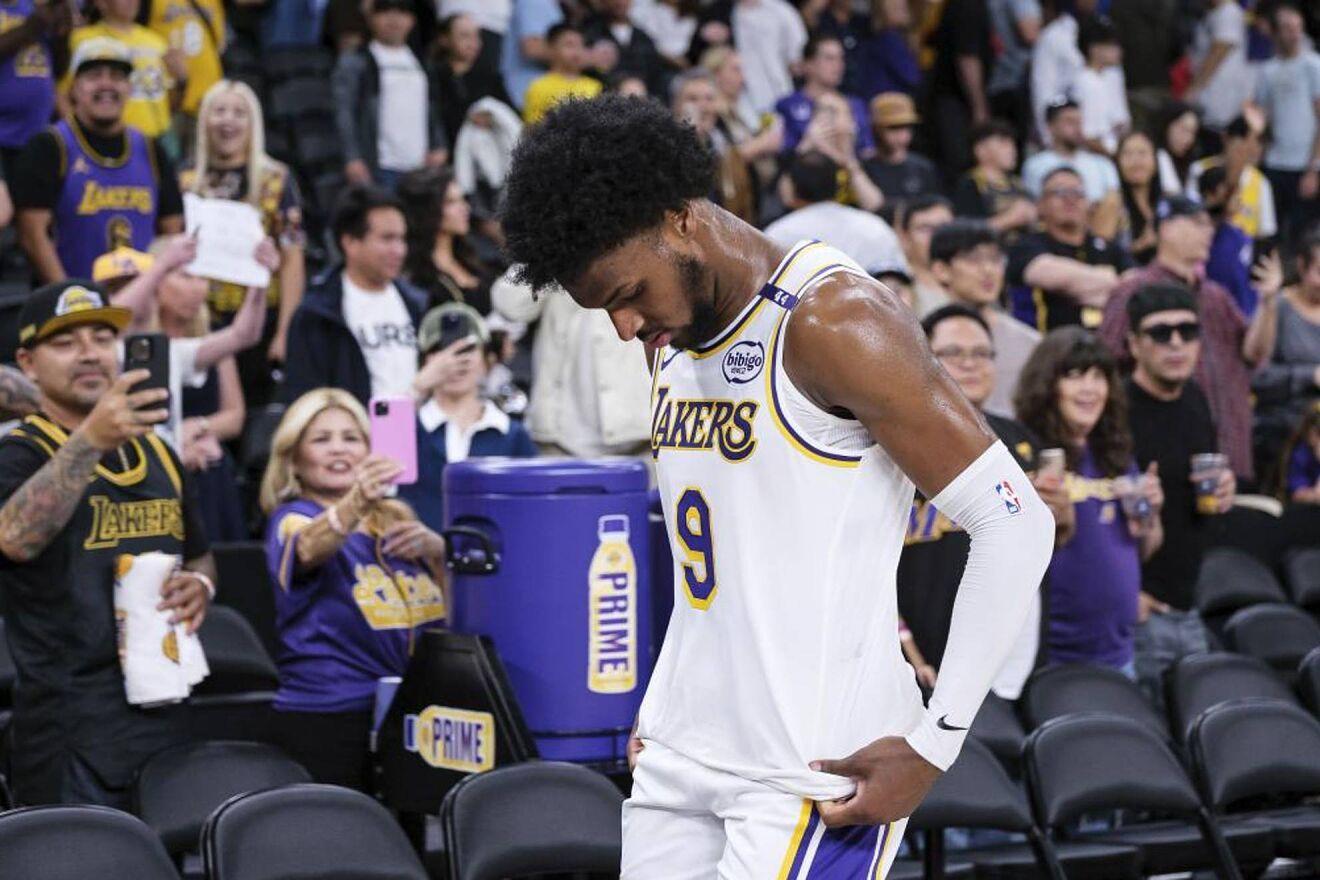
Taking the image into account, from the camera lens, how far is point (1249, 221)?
470 inches

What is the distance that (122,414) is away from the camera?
14.5 ft

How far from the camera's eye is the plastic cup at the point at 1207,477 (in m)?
6.57

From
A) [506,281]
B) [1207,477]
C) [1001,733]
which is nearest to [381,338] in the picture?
[506,281]

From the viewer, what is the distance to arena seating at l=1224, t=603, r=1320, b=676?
6.86 m

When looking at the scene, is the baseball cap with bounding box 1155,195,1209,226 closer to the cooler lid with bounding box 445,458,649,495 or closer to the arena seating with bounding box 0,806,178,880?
the cooler lid with bounding box 445,458,649,495

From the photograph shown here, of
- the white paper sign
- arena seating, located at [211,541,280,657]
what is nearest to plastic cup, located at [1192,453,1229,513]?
arena seating, located at [211,541,280,657]

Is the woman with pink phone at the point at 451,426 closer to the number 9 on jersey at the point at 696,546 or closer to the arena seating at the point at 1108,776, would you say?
the arena seating at the point at 1108,776

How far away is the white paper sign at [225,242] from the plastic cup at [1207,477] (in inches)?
129

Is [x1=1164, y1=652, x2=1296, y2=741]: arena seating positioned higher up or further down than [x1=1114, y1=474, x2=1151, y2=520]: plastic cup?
further down

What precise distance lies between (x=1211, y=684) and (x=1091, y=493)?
0.68m

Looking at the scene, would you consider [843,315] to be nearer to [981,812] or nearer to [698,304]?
[698,304]

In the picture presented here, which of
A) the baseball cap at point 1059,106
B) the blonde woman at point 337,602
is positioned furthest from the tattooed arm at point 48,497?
the baseball cap at point 1059,106

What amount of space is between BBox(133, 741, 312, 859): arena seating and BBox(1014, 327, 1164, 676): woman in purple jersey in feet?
8.37

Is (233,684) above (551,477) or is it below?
below
